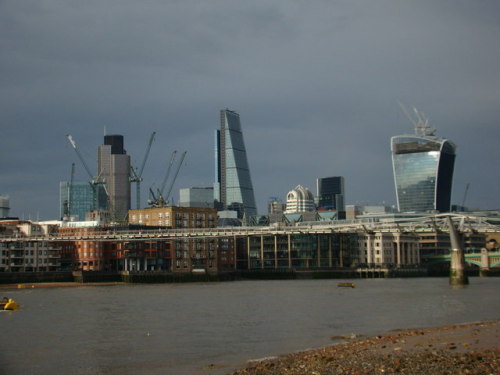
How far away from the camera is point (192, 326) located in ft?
205

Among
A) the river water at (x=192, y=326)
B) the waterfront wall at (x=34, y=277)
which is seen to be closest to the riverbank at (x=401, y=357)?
the river water at (x=192, y=326)

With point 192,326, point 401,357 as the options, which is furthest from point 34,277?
point 401,357

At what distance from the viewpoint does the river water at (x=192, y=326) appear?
43375 millimetres

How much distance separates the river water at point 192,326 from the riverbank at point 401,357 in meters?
3.58

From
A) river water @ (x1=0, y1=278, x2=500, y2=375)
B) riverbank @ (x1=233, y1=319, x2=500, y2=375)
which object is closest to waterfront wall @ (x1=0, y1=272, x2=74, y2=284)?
river water @ (x1=0, y1=278, x2=500, y2=375)

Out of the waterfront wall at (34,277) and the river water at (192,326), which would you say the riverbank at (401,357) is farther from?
the waterfront wall at (34,277)

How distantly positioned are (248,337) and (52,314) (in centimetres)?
3058

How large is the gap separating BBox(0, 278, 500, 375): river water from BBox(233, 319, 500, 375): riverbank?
11.8 ft

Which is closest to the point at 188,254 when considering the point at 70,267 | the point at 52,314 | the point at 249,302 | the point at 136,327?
the point at 70,267

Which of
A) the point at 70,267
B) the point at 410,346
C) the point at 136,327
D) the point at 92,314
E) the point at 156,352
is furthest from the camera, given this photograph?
the point at 70,267

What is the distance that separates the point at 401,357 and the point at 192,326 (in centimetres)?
2847

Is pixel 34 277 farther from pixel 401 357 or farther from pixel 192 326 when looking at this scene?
pixel 401 357

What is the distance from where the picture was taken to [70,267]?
189 meters

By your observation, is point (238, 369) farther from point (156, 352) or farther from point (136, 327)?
point (136, 327)
